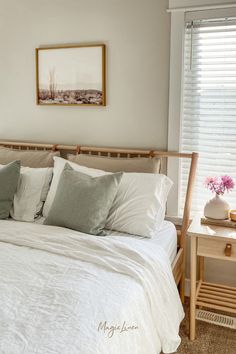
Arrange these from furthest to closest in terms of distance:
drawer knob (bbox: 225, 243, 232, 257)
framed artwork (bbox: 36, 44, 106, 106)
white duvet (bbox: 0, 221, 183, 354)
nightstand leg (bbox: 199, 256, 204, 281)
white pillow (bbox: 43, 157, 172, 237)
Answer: framed artwork (bbox: 36, 44, 106, 106)
nightstand leg (bbox: 199, 256, 204, 281)
white pillow (bbox: 43, 157, 172, 237)
drawer knob (bbox: 225, 243, 232, 257)
white duvet (bbox: 0, 221, 183, 354)

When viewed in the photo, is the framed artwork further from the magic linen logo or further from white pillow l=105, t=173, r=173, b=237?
the magic linen logo

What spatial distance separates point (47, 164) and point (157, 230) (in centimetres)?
99

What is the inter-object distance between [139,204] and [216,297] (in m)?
0.80

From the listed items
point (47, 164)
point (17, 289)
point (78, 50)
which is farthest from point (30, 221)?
point (78, 50)

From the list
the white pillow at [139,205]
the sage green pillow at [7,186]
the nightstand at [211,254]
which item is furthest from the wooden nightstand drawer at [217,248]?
the sage green pillow at [7,186]

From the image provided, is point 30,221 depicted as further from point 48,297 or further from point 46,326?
point 46,326

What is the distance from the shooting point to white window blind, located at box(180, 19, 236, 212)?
2385 millimetres

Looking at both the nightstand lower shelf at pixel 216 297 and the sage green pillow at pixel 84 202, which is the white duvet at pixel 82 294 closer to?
the sage green pillow at pixel 84 202

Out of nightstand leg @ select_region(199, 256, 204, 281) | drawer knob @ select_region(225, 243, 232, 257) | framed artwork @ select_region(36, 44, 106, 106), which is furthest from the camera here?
framed artwork @ select_region(36, 44, 106, 106)

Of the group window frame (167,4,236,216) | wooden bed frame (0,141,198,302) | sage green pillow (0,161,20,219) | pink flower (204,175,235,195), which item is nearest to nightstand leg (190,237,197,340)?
wooden bed frame (0,141,198,302)

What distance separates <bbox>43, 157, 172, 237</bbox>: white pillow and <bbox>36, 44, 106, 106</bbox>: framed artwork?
74 cm

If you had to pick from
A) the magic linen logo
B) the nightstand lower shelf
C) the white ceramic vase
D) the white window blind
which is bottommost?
the nightstand lower shelf

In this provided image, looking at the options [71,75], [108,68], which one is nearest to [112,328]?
[108,68]

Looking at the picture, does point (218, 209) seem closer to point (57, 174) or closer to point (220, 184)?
point (220, 184)
